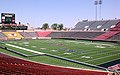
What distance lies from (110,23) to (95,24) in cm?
818

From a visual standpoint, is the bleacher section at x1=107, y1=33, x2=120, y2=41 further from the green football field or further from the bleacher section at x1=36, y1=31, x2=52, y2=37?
the bleacher section at x1=36, y1=31, x2=52, y2=37

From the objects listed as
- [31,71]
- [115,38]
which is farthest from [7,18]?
[31,71]

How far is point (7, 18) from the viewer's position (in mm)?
70562

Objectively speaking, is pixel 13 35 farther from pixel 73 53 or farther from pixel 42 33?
pixel 73 53

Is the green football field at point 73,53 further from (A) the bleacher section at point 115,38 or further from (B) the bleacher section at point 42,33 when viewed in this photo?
(B) the bleacher section at point 42,33

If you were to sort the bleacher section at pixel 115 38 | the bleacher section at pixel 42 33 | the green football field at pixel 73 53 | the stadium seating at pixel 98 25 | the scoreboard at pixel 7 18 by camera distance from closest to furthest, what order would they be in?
the green football field at pixel 73 53
the bleacher section at pixel 115 38
the scoreboard at pixel 7 18
the bleacher section at pixel 42 33
the stadium seating at pixel 98 25

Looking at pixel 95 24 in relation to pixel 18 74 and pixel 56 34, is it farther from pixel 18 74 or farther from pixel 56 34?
pixel 18 74

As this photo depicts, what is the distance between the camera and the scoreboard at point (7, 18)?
229 feet

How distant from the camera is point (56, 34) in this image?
77188mm

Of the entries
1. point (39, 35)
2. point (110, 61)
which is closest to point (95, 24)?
point (39, 35)

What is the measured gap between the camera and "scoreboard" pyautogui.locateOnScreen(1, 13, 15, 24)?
69875 mm

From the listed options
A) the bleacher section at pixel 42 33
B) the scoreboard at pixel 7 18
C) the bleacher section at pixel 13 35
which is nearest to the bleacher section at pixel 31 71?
the bleacher section at pixel 13 35

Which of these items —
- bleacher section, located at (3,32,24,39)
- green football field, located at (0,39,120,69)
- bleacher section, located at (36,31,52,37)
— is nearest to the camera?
green football field, located at (0,39,120,69)

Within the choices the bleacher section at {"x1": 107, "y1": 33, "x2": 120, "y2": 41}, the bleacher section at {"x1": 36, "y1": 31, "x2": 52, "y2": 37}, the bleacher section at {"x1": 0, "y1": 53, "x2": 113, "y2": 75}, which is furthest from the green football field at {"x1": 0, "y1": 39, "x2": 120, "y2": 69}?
the bleacher section at {"x1": 36, "y1": 31, "x2": 52, "y2": 37}
